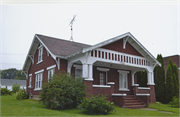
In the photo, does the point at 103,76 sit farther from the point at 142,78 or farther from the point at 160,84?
the point at 142,78

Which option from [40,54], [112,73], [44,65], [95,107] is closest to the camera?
[95,107]

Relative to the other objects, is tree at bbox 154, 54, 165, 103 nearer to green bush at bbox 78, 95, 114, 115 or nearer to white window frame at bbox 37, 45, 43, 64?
green bush at bbox 78, 95, 114, 115

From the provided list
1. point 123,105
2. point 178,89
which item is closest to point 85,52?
point 123,105

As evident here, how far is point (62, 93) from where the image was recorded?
429 inches

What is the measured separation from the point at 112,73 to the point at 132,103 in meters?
4.67

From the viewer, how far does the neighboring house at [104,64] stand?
13422mm

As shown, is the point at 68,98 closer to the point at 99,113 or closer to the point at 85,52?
the point at 99,113

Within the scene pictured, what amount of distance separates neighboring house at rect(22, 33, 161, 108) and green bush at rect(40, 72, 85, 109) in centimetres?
130

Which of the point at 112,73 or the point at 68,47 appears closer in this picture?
the point at 68,47

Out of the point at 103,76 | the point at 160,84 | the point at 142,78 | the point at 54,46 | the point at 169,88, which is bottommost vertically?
the point at 169,88

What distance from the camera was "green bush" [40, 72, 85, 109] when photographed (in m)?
10.9

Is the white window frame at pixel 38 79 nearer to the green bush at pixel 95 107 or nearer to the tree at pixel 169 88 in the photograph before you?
the green bush at pixel 95 107

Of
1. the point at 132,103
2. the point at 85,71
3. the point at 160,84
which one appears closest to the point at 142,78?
the point at 160,84

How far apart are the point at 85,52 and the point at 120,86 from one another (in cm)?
756
